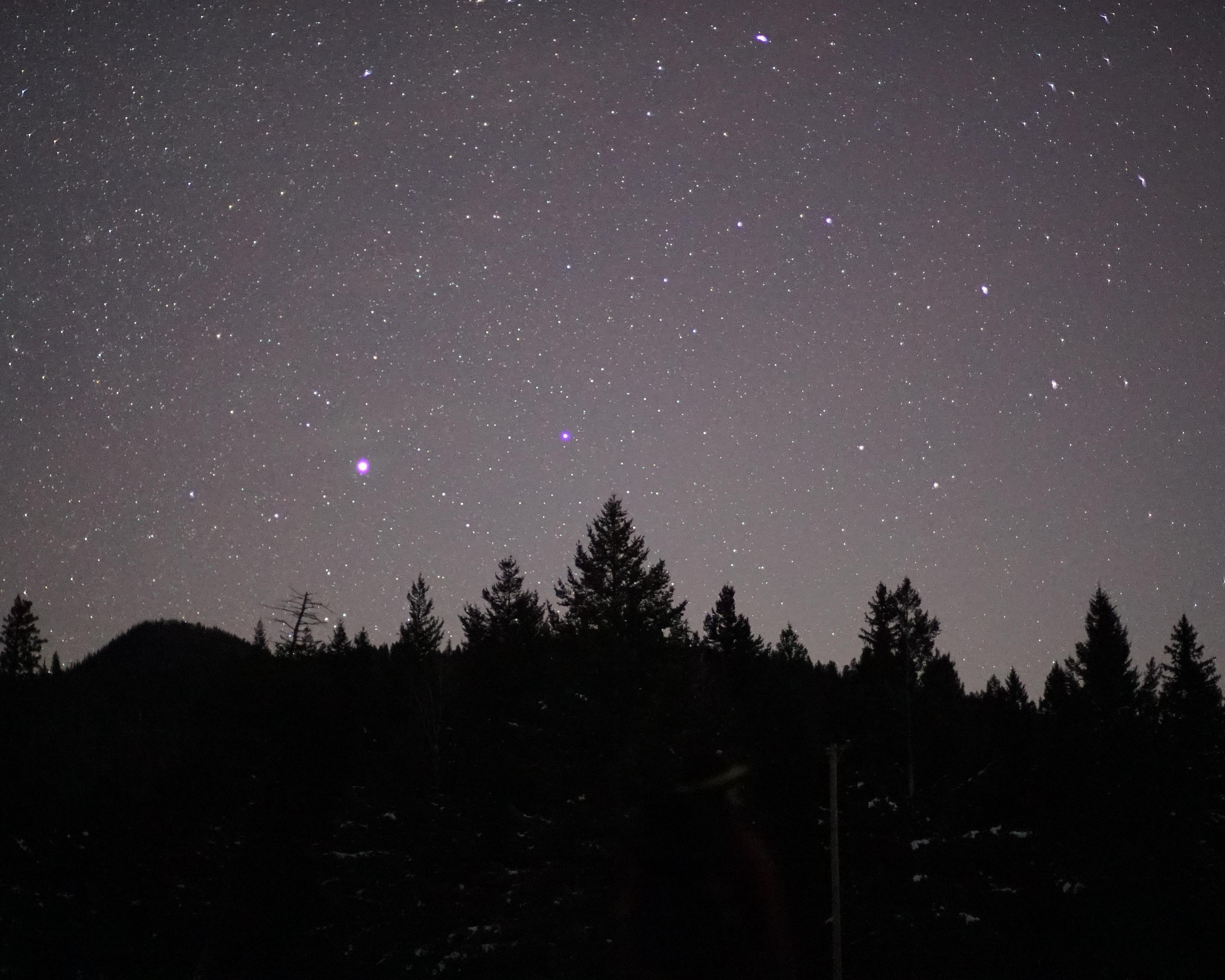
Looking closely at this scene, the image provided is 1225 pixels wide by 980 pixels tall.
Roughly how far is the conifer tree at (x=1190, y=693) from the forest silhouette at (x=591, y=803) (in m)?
0.17

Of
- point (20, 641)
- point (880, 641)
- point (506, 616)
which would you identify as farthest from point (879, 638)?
point (20, 641)

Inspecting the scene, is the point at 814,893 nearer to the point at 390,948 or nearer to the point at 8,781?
the point at 390,948

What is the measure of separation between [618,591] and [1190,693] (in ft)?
131

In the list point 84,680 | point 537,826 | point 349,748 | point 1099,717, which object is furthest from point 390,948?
point 84,680

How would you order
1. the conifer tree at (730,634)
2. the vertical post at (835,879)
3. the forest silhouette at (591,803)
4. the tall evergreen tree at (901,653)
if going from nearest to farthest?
1. the vertical post at (835,879)
2. the forest silhouette at (591,803)
3. the tall evergreen tree at (901,653)
4. the conifer tree at (730,634)

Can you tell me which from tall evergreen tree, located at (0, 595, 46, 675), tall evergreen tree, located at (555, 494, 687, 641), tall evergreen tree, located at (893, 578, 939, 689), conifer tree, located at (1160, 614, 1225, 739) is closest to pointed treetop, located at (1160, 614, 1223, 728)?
conifer tree, located at (1160, 614, 1225, 739)

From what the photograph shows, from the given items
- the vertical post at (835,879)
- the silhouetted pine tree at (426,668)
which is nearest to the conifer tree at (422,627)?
the silhouetted pine tree at (426,668)

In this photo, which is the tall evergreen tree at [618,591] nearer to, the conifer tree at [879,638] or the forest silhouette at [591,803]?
the forest silhouette at [591,803]

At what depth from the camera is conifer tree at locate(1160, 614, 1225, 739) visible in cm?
4884

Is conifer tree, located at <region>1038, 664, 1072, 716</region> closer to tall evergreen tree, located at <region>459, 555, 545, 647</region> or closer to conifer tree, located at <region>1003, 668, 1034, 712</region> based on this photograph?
conifer tree, located at <region>1003, 668, 1034, 712</region>

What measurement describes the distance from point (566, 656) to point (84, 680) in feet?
217

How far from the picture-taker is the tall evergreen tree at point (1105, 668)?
165 feet

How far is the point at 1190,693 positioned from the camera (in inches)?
2013

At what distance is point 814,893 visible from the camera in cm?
3069
